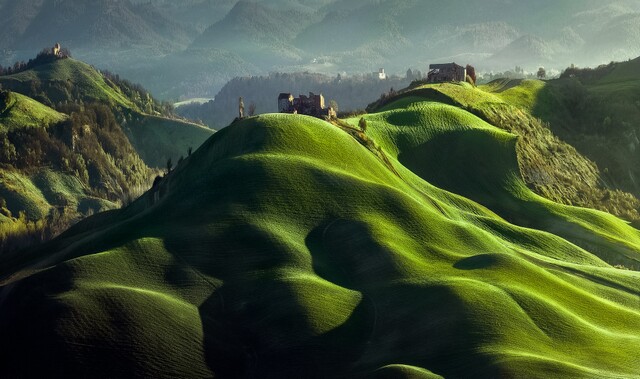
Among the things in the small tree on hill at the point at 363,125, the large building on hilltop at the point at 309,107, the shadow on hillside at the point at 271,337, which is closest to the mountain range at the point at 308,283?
the shadow on hillside at the point at 271,337

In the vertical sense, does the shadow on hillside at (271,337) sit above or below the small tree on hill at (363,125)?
below

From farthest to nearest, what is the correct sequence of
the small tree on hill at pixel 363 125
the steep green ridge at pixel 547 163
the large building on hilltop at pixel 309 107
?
the steep green ridge at pixel 547 163 < the large building on hilltop at pixel 309 107 < the small tree on hill at pixel 363 125

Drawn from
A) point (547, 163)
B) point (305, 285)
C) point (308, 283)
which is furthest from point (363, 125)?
point (305, 285)

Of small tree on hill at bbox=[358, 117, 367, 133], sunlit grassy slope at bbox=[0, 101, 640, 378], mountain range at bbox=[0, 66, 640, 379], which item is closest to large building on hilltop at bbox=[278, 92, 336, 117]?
small tree on hill at bbox=[358, 117, 367, 133]

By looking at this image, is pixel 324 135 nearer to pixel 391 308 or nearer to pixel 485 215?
pixel 485 215

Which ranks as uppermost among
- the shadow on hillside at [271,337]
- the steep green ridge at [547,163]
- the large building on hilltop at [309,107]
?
the large building on hilltop at [309,107]

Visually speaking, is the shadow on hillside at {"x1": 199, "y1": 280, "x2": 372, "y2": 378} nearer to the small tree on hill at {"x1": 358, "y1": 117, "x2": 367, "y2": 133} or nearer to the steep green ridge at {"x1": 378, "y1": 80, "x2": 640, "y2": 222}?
the small tree on hill at {"x1": 358, "y1": 117, "x2": 367, "y2": 133}

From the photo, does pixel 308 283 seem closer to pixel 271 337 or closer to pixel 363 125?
pixel 271 337

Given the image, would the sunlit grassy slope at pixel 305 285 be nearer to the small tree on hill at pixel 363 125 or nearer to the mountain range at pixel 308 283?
the mountain range at pixel 308 283

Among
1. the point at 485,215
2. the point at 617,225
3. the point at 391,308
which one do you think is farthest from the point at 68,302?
the point at 617,225
